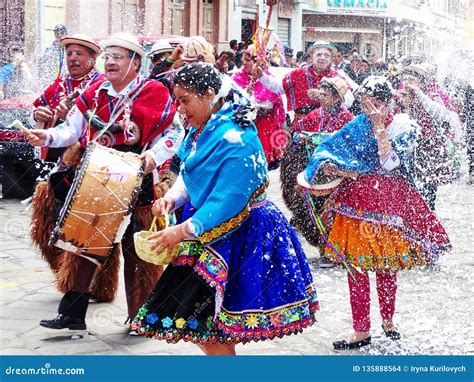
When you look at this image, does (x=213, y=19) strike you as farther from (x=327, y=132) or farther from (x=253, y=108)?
(x=253, y=108)

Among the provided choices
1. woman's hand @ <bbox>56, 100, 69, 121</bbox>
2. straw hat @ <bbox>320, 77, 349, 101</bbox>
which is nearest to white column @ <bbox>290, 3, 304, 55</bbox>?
straw hat @ <bbox>320, 77, 349, 101</bbox>

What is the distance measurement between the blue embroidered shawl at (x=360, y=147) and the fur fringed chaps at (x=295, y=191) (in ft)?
7.76

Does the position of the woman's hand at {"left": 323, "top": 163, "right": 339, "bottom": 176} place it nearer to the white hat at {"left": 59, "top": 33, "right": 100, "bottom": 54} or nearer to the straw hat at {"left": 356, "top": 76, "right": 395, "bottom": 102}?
the straw hat at {"left": 356, "top": 76, "right": 395, "bottom": 102}

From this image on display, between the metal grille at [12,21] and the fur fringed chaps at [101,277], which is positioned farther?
the metal grille at [12,21]

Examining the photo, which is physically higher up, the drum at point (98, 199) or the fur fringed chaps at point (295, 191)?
the drum at point (98, 199)

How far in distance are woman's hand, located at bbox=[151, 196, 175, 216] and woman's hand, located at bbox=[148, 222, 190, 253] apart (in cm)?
21

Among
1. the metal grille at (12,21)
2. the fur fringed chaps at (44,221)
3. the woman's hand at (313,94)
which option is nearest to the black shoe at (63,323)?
the fur fringed chaps at (44,221)

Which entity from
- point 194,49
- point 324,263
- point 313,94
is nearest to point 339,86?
point 313,94

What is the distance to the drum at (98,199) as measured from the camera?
4.27m

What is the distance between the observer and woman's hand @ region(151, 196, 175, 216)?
361 centimetres

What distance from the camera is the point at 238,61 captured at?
13.8 metres

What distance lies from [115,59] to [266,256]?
1723 mm

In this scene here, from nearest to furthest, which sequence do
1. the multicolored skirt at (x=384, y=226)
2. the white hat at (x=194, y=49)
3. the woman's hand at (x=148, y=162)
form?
1. the woman's hand at (x=148, y=162)
2. the multicolored skirt at (x=384, y=226)
3. the white hat at (x=194, y=49)

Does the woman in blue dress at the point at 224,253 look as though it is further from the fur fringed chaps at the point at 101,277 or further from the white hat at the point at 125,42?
the fur fringed chaps at the point at 101,277
